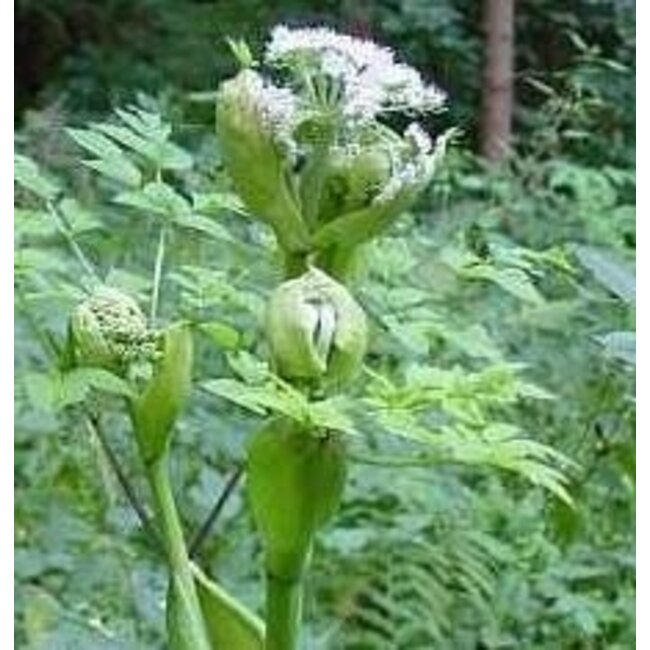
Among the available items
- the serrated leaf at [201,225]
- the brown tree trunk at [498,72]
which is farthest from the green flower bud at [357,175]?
the brown tree trunk at [498,72]

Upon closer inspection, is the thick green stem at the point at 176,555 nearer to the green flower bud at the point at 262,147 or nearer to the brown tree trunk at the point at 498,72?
the green flower bud at the point at 262,147

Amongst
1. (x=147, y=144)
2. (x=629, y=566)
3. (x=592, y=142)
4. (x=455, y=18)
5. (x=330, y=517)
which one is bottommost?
(x=629, y=566)

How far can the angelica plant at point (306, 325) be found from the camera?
2.71 ft

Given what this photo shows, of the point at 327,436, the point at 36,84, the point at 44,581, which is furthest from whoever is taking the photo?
the point at 36,84

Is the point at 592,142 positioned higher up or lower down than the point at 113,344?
higher up

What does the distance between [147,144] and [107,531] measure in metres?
1.18

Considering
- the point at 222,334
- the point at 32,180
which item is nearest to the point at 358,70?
the point at 222,334

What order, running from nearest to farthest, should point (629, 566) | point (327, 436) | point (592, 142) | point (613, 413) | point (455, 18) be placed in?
point (327, 436) → point (613, 413) → point (629, 566) → point (592, 142) → point (455, 18)

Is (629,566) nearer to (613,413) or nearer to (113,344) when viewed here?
(613,413)

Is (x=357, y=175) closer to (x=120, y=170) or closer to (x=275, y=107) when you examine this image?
(x=275, y=107)

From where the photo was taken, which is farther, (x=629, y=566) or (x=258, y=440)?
(x=629, y=566)

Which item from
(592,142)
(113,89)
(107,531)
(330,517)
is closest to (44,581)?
(107,531)

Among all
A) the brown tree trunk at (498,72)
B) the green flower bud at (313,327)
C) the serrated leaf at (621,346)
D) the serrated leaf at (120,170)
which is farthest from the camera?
the brown tree trunk at (498,72)

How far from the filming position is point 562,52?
6605 mm
